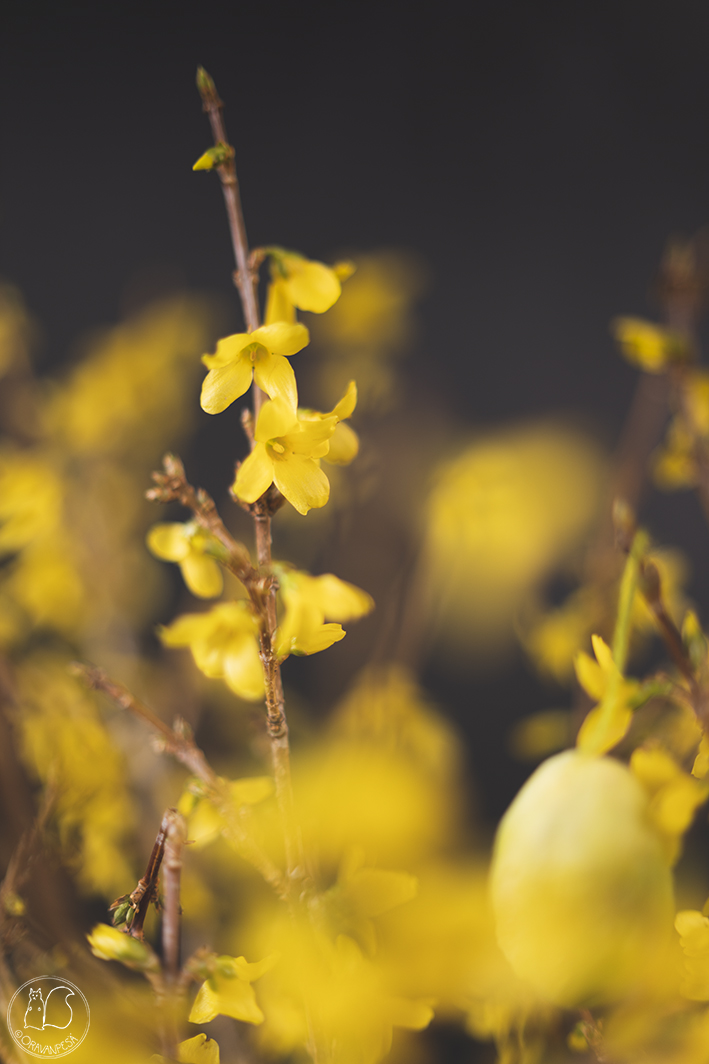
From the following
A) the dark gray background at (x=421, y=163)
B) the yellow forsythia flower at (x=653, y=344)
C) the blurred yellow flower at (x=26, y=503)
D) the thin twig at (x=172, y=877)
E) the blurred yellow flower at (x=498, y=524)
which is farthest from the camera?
the dark gray background at (x=421, y=163)

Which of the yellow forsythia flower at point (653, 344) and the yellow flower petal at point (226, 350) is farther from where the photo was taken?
the yellow forsythia flower at point (653, 344)

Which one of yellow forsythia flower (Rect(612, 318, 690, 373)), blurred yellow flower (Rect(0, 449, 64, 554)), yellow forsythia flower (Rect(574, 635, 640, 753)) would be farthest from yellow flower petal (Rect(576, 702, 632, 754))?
blurred yellow flower (Rect(0, 449, 64, 554))

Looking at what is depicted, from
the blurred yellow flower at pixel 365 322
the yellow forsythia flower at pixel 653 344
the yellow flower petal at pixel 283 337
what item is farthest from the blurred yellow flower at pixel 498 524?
the yellow flower petal at pixel 283 337

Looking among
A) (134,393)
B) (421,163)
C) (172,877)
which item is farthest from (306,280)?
(421,163)

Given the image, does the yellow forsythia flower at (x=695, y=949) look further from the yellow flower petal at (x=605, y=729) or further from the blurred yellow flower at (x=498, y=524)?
the blurred yellow flower at (x=498, y=524)

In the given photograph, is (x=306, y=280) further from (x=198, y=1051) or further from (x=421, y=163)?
(x=421, y=163)

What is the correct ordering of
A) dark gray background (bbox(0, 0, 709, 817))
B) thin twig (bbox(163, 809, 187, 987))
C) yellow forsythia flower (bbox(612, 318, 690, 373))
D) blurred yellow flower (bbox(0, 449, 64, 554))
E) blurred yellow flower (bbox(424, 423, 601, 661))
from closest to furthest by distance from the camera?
1. thin twig (bbox(163, 809, 187, 987))
2. yellow forsythia flower (bbox(612, 318, 690, 373))
3. blurred yellow flower (bbox(0, 449, 64, 554))
4. blurred yellow flower (bbox(424, 423, 601, 661))
5. dark gray background (bbox(0, 0, 709, 817))

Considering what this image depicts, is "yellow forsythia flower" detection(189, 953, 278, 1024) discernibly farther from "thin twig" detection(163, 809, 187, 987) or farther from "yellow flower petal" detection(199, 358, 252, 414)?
"yellow flower petal" detection(199, 358, 252, 414)

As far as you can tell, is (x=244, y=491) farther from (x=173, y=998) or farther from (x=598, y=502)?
(x=598, y=502)
